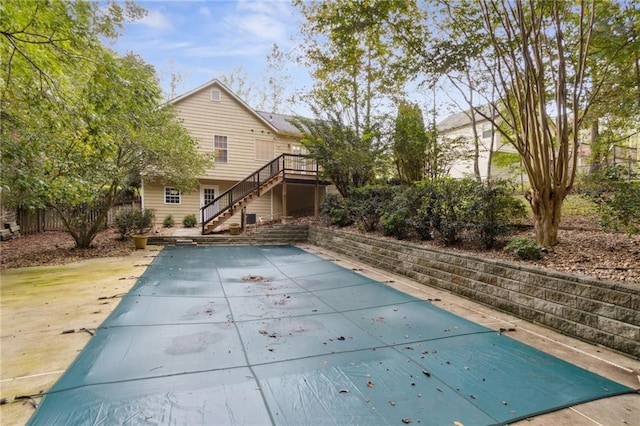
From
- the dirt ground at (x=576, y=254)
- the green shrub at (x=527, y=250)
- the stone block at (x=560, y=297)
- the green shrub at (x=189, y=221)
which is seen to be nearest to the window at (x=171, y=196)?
the green shrub at (x=189, y=221)

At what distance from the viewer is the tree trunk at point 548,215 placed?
4.32m

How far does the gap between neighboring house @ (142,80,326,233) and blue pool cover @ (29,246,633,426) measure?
30.5ft

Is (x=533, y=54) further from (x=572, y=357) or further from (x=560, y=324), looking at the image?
(x=572, y=357)

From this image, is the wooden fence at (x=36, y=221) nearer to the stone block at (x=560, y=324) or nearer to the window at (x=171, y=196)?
the window at (x=171, y=196)

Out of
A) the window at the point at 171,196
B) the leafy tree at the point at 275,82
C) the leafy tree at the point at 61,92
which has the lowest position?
the window at the point at 171,196

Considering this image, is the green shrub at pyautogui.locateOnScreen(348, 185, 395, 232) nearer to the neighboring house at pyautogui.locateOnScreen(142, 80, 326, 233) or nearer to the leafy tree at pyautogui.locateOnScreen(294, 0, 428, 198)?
the leafy tree at pyautogui.locateOnScreen(294, 0, 428, 198)

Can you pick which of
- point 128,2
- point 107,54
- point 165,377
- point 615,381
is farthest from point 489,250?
point 128,2

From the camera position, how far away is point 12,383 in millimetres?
2275

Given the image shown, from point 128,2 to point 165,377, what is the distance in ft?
31.7

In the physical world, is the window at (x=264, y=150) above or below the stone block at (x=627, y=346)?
above

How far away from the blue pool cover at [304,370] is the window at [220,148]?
10.8m

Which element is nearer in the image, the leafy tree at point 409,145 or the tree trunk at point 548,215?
the tree trunk at point 548,215

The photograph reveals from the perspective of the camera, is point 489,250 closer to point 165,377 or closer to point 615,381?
point 615,381

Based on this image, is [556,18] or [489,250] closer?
[556,18]
